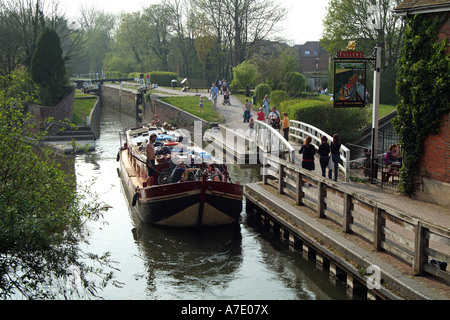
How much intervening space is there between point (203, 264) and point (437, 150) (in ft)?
21.3

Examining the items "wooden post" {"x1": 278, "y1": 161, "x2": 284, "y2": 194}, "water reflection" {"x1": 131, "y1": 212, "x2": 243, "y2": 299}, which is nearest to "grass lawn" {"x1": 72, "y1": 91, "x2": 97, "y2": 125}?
"water reflection" {"x1": 131, "y1": 212, "x2": 243, "y2": 299}

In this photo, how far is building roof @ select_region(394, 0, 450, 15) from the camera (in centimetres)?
1309

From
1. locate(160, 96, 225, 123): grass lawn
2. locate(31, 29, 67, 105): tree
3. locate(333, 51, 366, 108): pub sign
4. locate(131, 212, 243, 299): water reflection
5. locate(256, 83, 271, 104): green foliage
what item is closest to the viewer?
locate(131, 212, 243, 299): water reflection

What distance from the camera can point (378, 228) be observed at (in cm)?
1019

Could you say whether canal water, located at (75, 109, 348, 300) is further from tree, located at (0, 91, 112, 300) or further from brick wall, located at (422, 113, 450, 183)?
brick wall, located at (422, 113, 450, 183)

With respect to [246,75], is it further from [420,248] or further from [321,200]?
[420,248]

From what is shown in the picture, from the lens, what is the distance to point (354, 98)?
640 inches

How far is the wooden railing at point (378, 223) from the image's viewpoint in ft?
29.0

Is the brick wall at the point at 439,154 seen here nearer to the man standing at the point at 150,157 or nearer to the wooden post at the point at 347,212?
the wooden post at the point at 347,212

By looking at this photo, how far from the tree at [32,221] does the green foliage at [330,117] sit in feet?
58.6

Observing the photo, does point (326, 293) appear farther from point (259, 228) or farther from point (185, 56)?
point (185, 56)

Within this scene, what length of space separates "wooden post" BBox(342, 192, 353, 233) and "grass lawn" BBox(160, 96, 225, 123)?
956 inches
